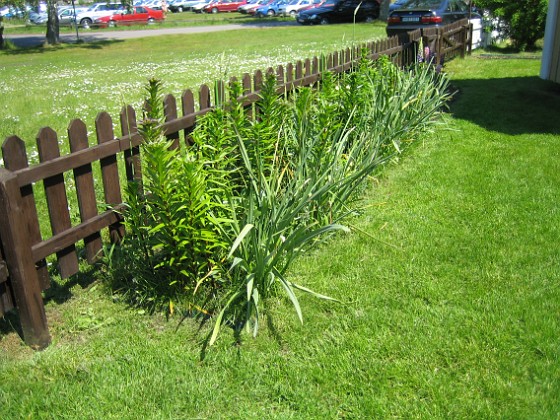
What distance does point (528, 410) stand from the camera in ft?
9.00

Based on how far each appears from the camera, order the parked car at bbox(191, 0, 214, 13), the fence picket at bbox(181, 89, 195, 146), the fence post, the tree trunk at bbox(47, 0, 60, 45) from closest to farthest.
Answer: the fence post < the fence picket at bbox(181, 89, 195, 146) < the tree trunk at bbox(47, 0, 60, 45) < the parked car at bbox(191, 0, 214, 13)

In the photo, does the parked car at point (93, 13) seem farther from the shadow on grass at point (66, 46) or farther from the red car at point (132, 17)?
the shadow on grass at point (66, 46)

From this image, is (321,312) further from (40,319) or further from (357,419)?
(40,319)

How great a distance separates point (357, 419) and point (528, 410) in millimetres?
785

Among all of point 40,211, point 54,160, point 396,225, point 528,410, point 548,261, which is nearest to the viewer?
point 528,410

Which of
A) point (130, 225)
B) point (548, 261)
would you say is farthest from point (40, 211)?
point (548, 261)

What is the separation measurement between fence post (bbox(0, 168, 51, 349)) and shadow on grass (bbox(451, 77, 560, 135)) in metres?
6.03

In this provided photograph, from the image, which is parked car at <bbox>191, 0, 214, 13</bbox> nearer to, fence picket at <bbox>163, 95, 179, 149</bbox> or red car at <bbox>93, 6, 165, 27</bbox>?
red car at <bbox>93, 6, 165, 27</bbox>

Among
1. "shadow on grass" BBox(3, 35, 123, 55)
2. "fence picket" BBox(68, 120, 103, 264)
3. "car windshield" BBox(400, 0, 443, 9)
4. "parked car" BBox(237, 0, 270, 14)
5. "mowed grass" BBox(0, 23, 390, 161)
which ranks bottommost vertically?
"shadow on grass" BBox(3, 35, 123, 55)

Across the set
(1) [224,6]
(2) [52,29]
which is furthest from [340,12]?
(1) [224,6]

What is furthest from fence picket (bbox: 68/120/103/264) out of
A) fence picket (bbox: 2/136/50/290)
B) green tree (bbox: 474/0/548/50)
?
green tree (bbox: 474/0/548/50)

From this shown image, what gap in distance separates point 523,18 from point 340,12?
64.1 ft

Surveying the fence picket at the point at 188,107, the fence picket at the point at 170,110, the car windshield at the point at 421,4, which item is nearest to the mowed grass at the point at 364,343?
the fence picket at the point at 170,110

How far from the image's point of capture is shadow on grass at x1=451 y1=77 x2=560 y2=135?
7.72 meters
